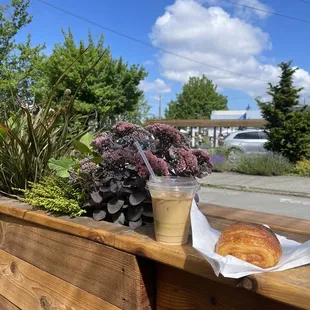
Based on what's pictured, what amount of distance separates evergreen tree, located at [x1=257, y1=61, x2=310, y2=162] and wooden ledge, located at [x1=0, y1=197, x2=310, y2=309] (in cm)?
1113

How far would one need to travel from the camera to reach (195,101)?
4822 centimetres

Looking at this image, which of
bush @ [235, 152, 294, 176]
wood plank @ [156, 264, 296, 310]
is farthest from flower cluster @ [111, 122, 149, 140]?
bush @ [235, 152, 294, 176]

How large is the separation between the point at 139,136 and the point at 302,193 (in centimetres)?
703

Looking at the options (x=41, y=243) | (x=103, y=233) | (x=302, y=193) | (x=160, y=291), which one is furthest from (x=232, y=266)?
(x=302, y=193)

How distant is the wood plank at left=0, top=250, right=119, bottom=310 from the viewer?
1.25 meters

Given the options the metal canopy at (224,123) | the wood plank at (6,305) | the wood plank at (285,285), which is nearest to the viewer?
the wood plank at (285,285)

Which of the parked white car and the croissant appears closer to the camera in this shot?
the croissant

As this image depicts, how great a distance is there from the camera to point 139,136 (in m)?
1.37

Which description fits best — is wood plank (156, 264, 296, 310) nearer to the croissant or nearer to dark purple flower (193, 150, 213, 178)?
the croissant

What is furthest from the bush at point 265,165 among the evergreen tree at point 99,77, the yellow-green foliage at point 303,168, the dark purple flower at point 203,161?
the dark purple flower at point 203,161

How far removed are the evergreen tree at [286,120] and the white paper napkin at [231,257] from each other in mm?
11569

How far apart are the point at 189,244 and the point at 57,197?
2.19 feet

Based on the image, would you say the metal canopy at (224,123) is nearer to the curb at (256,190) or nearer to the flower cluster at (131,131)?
the curb at (256,190)

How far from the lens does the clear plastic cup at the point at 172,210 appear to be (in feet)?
3.31
